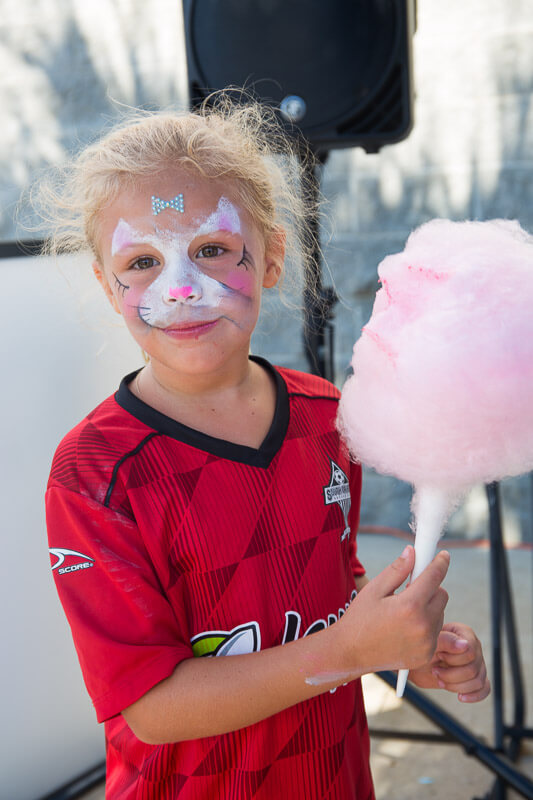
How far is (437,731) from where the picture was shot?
2.11 metres

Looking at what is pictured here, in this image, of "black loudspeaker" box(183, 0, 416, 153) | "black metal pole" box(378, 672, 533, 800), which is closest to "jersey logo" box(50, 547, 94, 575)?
"black metal pole" box(378, 672, 533, 800)

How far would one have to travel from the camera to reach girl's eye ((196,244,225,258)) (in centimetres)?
98

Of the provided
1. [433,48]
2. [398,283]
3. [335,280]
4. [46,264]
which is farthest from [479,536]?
[398,283]

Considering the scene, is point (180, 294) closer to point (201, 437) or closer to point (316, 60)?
point (201, 437)

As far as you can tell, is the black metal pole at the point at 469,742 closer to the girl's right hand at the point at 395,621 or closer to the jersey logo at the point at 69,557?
the girl's right hand at the point at 395,621

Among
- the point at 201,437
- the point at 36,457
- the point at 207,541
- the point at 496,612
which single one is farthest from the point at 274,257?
the point at 496,612

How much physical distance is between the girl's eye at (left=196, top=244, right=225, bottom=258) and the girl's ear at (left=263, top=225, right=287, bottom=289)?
14 centimetres

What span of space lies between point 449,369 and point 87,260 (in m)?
0.91

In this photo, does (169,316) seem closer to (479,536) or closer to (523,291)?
(523,291)

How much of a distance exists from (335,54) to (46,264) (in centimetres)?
87

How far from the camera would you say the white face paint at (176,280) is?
3.12 ft

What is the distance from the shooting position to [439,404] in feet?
2.75

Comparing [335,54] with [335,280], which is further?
[335,280]

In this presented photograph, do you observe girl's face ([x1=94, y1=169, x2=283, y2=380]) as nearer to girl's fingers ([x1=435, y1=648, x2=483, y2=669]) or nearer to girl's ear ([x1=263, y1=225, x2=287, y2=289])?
girl's ear ([x1=263, y1=225, x2=287, y2=289])
